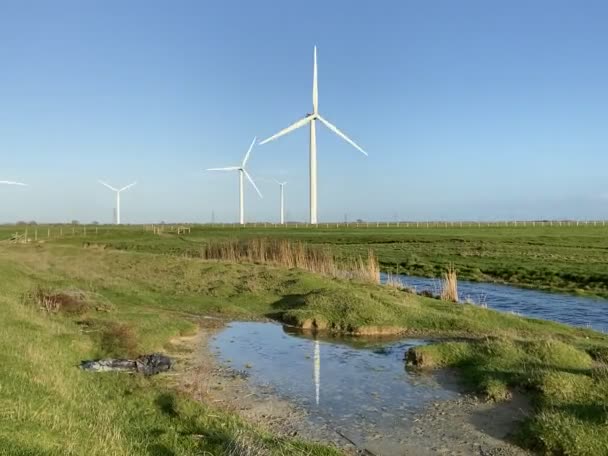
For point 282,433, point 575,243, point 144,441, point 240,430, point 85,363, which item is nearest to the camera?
point 144,441

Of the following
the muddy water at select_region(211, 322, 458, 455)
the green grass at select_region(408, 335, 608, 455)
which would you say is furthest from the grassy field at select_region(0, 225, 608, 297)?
the muddy water at select_region(211, 322, 458, 455)

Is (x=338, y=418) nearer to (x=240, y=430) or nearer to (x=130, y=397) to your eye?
(x=240, y=430)

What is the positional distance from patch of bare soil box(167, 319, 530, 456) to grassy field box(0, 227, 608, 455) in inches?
19.9

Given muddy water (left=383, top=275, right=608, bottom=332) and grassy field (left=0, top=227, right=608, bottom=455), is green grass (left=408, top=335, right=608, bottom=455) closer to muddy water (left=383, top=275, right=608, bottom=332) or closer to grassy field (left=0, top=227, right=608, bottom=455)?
grassy field (left=0, top=227, right=608, bottom=455)

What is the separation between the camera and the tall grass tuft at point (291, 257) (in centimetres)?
3497

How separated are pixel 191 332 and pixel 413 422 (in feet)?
33.8

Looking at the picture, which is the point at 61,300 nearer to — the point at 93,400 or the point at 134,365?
the point at 134,365

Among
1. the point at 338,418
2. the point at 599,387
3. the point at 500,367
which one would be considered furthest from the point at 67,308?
the point at 599,387

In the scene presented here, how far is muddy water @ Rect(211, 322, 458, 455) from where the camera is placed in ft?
40.3

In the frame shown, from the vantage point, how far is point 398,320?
2292cm

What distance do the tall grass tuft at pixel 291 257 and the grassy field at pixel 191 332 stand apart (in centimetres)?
360

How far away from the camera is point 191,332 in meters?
20.9

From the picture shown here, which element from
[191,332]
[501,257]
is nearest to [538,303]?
[191,332]

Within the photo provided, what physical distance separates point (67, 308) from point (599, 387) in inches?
660
